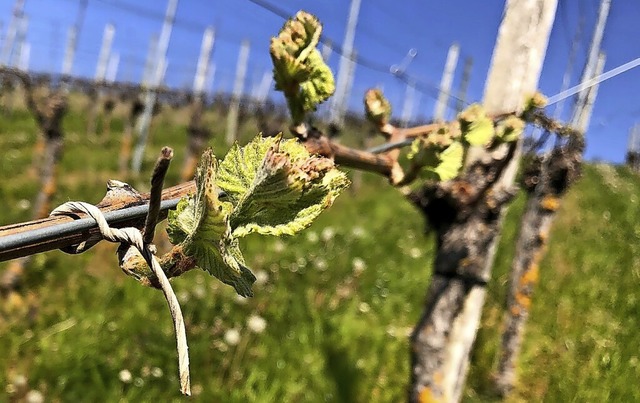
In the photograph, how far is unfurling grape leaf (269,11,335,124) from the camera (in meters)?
0.80

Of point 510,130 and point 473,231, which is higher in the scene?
point 510,130

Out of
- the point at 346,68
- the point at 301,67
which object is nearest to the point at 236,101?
the point at 346,68

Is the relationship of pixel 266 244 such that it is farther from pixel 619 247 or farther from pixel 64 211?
pixel 64 211

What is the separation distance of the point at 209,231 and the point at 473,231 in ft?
5.91

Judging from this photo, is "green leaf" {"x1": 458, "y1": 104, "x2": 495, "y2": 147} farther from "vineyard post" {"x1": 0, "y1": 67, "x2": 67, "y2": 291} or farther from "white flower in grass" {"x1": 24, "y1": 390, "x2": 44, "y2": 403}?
"vineyard post" {"x1": 0, "y1": 67, "x2": 67, "y2": 291}

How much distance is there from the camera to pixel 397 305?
585 cm

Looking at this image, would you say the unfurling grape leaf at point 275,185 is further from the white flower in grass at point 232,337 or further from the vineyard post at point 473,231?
the white flower in grass at point 232,337

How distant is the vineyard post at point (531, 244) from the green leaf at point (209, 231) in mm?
4216

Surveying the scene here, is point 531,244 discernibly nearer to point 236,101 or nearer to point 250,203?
point 250,203

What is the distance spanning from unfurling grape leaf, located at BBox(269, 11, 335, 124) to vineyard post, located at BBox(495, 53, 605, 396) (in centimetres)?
379

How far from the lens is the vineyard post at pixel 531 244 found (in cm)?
439

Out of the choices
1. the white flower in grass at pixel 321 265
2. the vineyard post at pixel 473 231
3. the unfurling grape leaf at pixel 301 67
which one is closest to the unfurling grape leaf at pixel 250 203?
the unfurling grape leaf at pixel 301 67

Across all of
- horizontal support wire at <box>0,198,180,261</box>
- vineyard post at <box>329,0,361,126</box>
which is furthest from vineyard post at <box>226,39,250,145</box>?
horizontal support wire at <box>0,198,180,261</box>

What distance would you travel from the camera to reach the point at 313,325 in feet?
15.8
